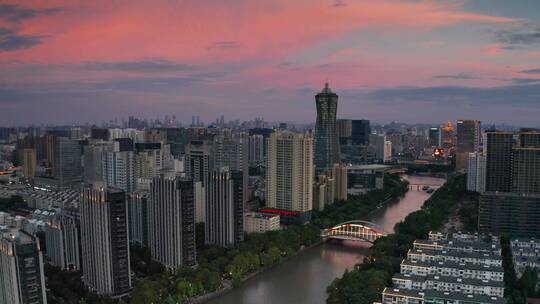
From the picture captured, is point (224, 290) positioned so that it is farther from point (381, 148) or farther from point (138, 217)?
point (381, 148)

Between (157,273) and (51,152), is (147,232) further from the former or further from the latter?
(51,152)

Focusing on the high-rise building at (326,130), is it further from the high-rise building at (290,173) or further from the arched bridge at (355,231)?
the arched bridge at (355,231)

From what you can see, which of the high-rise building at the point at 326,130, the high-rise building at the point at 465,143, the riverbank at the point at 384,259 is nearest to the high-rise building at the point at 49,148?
the high-rise building at the point at 326,130

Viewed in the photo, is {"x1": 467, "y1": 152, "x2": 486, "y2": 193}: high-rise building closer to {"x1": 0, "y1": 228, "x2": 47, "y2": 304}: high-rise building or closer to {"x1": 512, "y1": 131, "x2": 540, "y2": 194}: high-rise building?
{"x1": 512, "y1": 131, "x2": 540, "y2": 194}: high-rise building

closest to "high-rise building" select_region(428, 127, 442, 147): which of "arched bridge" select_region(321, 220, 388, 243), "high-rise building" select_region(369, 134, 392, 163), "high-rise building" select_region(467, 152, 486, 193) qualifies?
"high-rise building" select_region(369, 134, 392, 163)

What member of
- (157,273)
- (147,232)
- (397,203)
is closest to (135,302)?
(157,273)

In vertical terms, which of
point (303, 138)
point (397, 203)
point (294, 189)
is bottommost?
point (397, 203)
